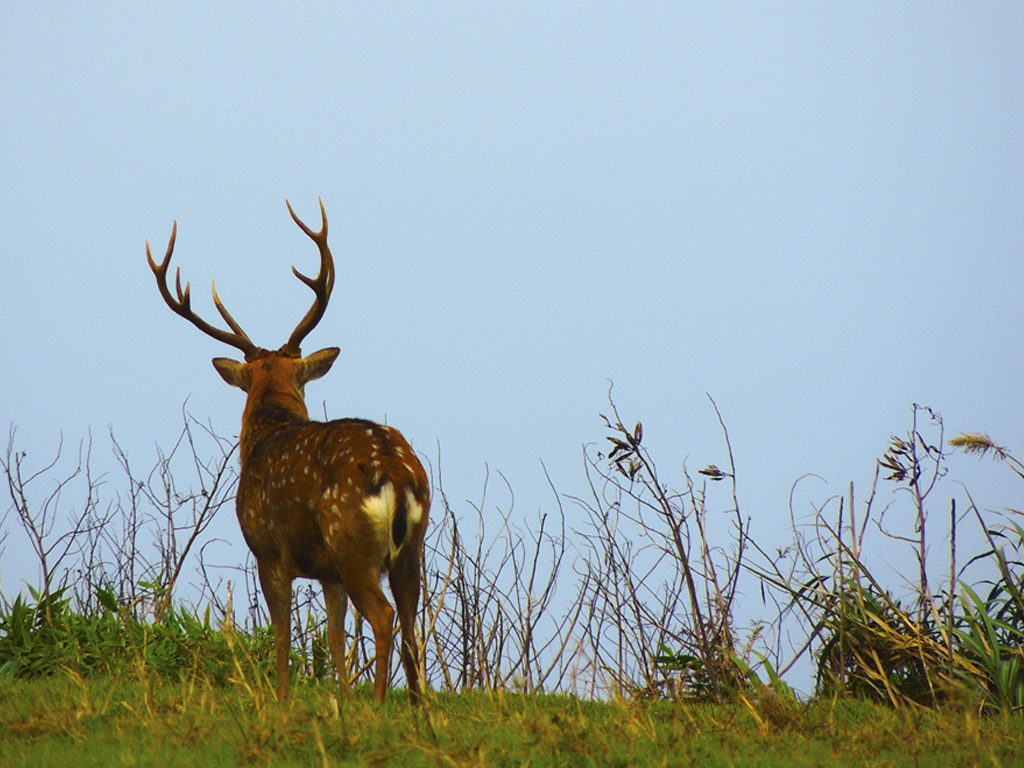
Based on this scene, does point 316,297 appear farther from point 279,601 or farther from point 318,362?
point 279,601

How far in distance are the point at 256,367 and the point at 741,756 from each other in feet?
13.8

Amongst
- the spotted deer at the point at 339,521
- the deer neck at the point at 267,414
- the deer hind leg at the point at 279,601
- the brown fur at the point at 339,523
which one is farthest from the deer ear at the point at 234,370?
the deer hind leg at the point at 279,601

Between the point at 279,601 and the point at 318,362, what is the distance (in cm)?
176

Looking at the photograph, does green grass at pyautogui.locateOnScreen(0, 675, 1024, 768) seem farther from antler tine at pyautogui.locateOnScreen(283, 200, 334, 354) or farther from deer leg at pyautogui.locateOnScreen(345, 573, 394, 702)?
antler tine at pyautogui.locateOnScreen(283, 200, 334, 354)

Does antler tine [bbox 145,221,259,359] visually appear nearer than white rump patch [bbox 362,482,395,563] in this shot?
No

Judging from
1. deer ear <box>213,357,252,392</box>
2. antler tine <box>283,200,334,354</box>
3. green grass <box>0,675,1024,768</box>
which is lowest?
green grass <box>0,675,1024,768</box>

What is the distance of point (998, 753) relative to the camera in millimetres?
4336

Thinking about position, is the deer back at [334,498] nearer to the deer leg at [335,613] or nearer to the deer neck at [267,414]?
the deer leg at [335,613]

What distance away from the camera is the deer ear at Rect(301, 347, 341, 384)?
7.30m

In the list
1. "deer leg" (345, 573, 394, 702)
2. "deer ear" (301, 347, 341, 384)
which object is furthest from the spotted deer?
"deer ear" (301, 347, 341, 384)

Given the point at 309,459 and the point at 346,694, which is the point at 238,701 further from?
the point at 309,459

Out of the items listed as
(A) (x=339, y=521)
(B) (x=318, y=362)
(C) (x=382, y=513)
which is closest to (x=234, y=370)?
(B) (x=318, y=362)

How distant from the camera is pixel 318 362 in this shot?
7324 millimetres

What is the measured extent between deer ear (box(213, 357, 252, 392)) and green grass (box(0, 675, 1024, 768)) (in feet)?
8.09
